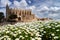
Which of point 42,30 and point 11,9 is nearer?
point 42,30

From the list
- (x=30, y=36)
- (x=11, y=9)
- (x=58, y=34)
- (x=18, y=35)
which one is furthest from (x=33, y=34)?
(x=11, y=9)

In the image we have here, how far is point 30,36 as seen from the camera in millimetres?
7004

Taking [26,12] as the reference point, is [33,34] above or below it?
above

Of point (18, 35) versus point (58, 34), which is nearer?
point (18, 35)

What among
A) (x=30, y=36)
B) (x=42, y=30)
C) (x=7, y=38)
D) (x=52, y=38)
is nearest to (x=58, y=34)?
(x=52, y=38)

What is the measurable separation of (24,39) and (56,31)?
7.76ft

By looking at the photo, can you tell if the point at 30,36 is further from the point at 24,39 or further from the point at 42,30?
the point at 42,30

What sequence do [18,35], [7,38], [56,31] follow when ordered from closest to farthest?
[7,38] < [18,35] < [56,31]

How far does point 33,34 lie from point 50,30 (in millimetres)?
1622

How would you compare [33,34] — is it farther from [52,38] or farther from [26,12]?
[26,12]

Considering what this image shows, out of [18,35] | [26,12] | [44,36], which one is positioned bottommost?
[26,12]

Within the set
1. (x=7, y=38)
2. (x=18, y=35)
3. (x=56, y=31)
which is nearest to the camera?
(x=7, y=38)

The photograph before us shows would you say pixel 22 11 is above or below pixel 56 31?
below

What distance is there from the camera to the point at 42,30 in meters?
8.62
